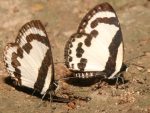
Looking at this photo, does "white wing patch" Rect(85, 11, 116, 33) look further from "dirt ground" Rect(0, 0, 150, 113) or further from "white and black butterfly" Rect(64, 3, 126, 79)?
"dirt ground" Rect(0, 0, 150, 113)

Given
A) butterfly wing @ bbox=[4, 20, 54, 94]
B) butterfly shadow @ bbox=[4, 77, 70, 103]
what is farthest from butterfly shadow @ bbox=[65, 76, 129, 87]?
butterfly wing @ bbox=[4, 20, 54, 94]

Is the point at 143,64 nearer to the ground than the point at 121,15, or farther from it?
nearer to the ground

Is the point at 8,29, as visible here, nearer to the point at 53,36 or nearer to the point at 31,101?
the point at 53,36

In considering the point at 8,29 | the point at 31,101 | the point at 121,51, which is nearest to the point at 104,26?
the point at 121,51

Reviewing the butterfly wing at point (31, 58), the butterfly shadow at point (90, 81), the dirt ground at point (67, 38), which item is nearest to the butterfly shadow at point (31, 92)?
the dirt ground at point (67, 38)

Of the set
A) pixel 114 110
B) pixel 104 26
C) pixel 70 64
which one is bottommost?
pixel 114 110

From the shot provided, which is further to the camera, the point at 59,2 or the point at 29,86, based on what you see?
the point at 59,2

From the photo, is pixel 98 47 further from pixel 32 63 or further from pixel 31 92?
pixel 31 92
